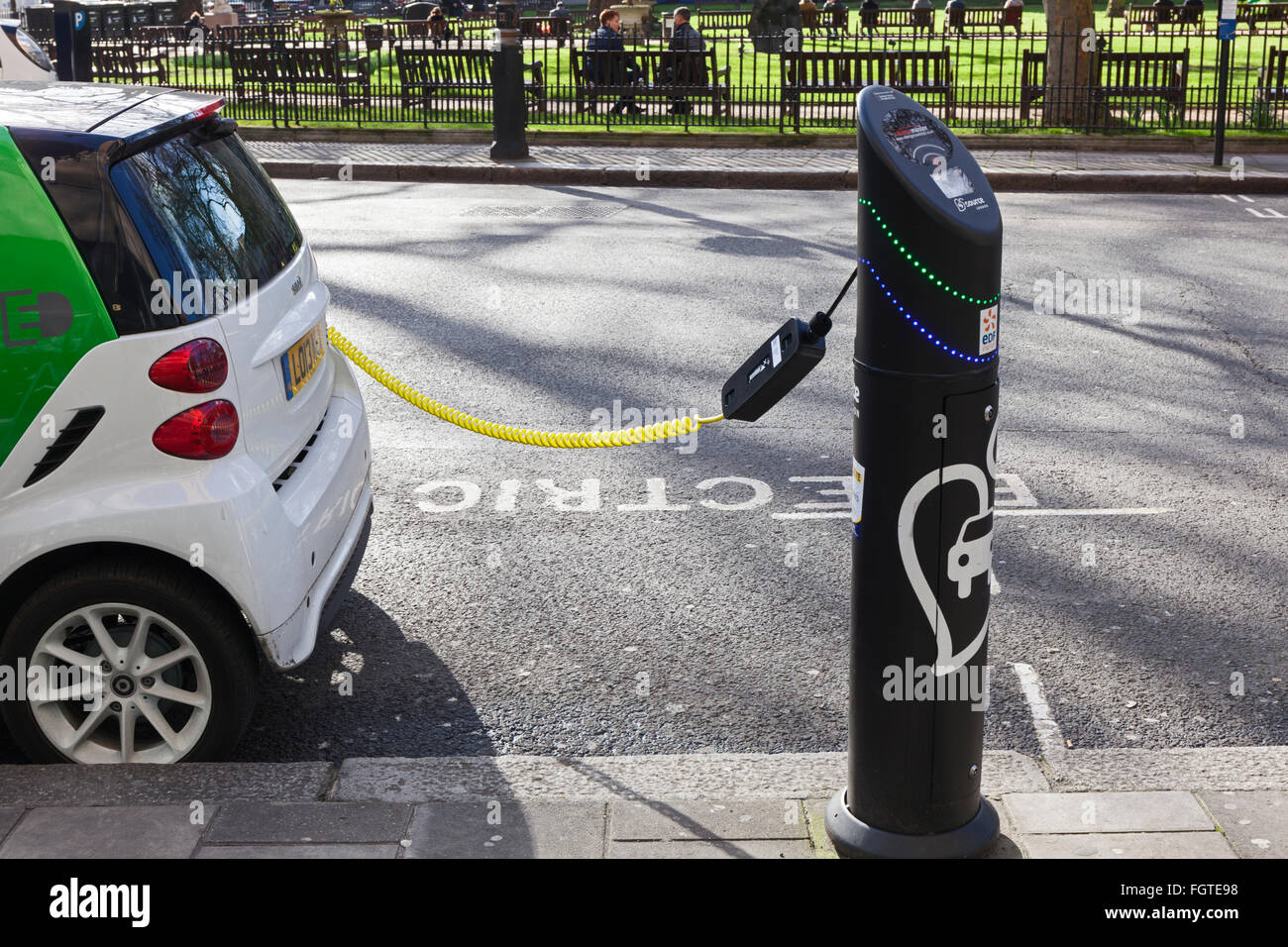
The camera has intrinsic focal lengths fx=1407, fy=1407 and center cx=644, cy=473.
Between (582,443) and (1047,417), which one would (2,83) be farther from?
(1047,417)

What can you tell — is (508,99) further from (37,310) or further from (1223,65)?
(37,310)

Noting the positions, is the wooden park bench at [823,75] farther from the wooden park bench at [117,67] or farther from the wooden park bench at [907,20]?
the wooden park bench at [907,20]

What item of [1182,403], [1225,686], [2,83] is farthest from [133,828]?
[1182,403]

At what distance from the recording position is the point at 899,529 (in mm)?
3016

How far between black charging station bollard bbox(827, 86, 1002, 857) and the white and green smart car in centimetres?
163

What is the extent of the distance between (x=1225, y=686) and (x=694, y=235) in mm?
8228

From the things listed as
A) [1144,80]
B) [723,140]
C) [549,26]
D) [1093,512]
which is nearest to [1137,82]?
[1144,80]

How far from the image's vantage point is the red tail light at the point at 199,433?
3609 millimetres

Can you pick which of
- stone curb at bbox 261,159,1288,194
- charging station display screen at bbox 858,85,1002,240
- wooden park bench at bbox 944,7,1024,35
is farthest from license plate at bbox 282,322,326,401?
wooden park bench at bbox 944,7,1024,35

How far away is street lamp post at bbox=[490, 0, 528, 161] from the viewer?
16.4 m

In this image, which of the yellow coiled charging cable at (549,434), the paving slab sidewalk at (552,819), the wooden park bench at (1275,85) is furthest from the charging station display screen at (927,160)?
the wooden park bench at (1275,85)

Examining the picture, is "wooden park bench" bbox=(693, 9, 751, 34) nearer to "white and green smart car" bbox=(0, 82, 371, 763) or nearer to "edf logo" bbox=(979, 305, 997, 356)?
"white and green smart car" bbox=(0, 82, 371, 763)

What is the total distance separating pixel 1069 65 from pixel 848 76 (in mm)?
3127

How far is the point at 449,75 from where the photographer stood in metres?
20.0
